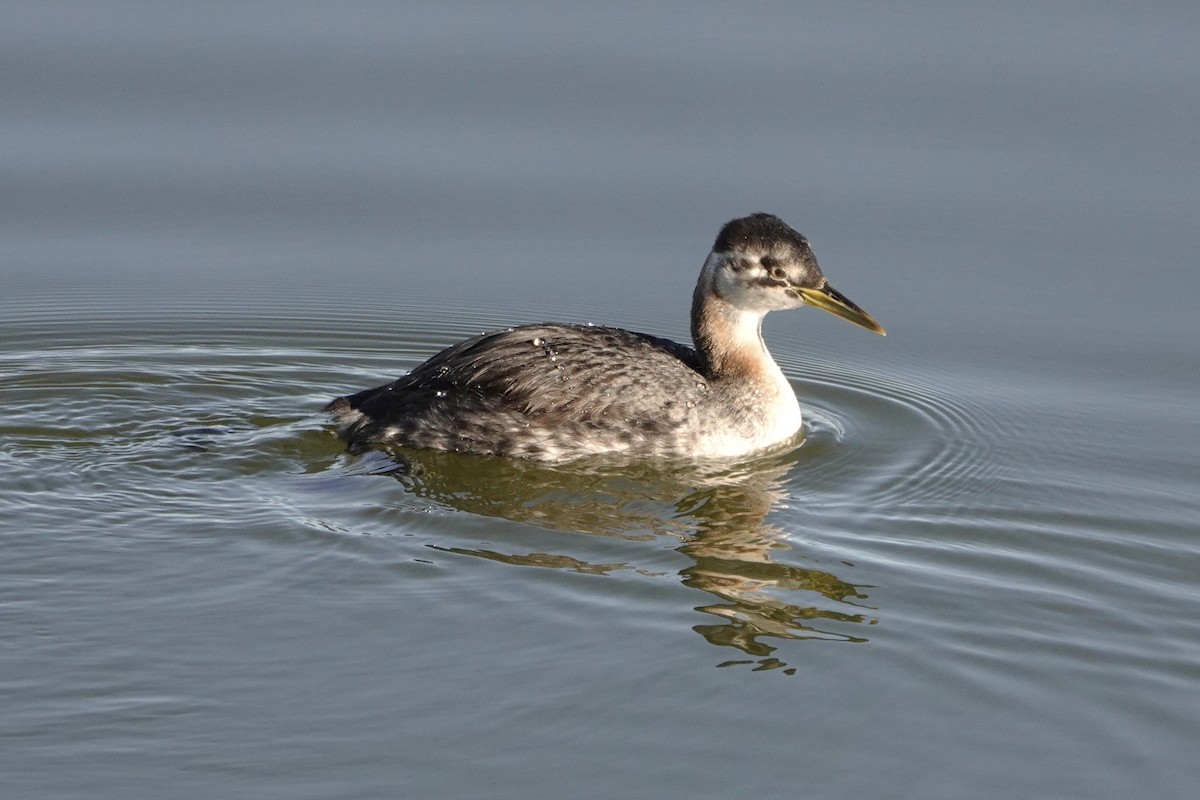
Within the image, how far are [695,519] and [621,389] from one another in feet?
4.34

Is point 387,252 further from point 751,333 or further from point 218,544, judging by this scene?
point 218,544

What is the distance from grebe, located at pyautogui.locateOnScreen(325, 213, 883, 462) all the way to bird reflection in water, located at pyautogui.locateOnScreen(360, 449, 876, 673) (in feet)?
0.51

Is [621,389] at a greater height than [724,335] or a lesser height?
lesser

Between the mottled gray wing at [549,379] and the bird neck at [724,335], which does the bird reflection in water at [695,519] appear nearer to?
the mottled gray wing at [549,379]

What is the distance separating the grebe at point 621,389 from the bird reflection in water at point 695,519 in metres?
0.16

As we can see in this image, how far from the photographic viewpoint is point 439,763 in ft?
23.9

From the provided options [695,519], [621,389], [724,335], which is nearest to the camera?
[695,519]

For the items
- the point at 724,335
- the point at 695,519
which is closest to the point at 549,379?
the point at 724,335

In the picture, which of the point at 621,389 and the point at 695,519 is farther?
the point at 621,389

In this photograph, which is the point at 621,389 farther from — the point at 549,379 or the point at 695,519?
the point at 695,519

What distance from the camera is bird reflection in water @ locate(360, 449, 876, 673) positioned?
8.81 metres

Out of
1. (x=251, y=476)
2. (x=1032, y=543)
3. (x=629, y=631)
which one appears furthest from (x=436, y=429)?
(x=1032, y=543)

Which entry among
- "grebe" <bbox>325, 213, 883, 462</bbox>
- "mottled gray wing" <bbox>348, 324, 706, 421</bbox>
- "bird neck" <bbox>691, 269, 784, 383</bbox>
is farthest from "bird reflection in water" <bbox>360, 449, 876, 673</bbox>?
"bird neck" <bbox>691, 269, 784, 383</bbox>

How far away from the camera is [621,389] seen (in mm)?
11250
